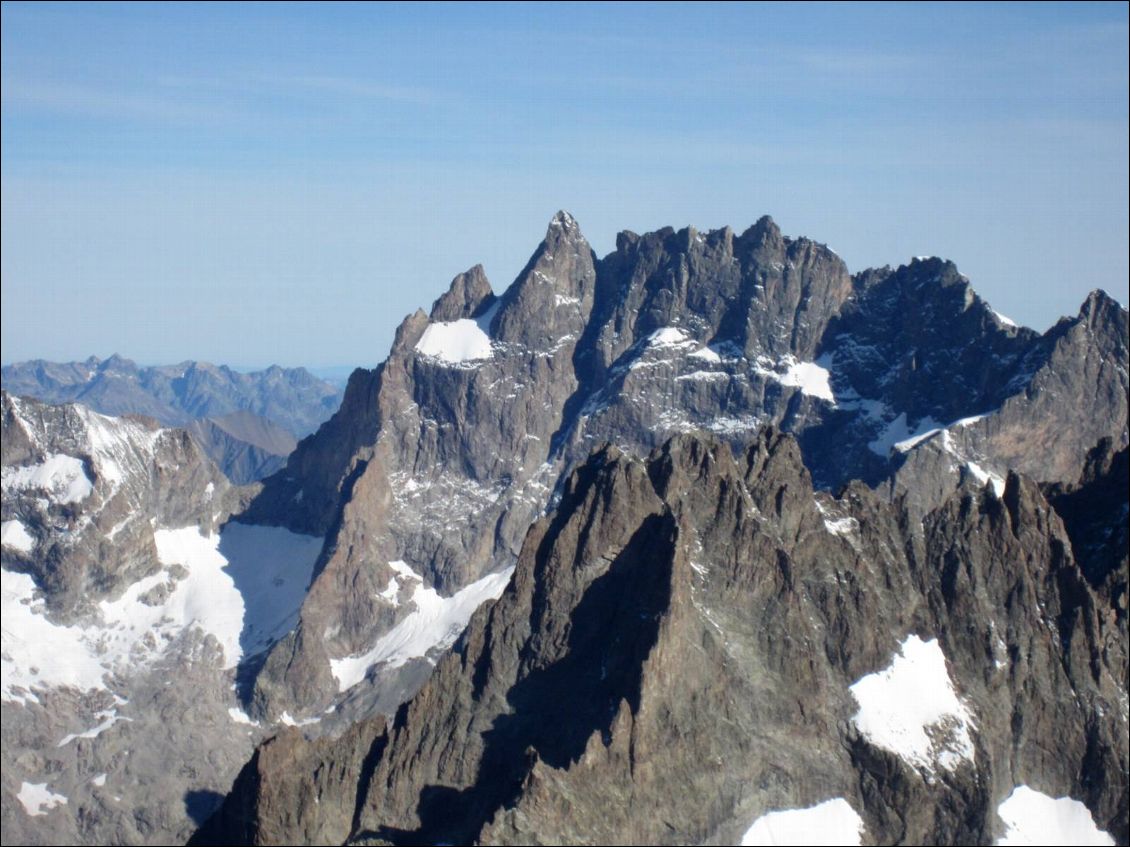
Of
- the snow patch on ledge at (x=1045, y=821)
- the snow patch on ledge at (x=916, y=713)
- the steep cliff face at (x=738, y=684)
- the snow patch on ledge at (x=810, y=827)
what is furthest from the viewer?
the snow patch on ledge at (x=1045, y=821)

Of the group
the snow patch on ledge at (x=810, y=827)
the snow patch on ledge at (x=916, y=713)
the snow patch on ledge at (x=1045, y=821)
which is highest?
the snow patch on ledge at (x=916, y=713)

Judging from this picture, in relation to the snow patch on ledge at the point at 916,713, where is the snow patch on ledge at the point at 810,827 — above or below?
below

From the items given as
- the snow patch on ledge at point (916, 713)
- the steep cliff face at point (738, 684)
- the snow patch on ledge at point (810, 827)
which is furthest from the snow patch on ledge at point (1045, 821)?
the snow patch on ledge at point (810, 827)

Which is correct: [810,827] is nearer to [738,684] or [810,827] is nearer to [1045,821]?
[738,684]

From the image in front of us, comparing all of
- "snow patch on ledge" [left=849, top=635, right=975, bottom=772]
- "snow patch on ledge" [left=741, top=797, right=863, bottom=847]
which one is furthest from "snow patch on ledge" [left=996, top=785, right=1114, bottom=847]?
"snow patch on ledge" [left=741, top=797, right=863, bottom=847]

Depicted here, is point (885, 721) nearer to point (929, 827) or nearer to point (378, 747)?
point (929, 827)

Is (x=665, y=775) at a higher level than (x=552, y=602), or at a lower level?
lower

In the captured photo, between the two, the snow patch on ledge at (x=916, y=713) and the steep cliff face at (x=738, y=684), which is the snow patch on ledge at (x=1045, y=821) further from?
the snow patch on ledge at (x=916, y=713)

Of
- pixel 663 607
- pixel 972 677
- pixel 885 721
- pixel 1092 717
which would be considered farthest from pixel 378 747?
pixel 1092 717
